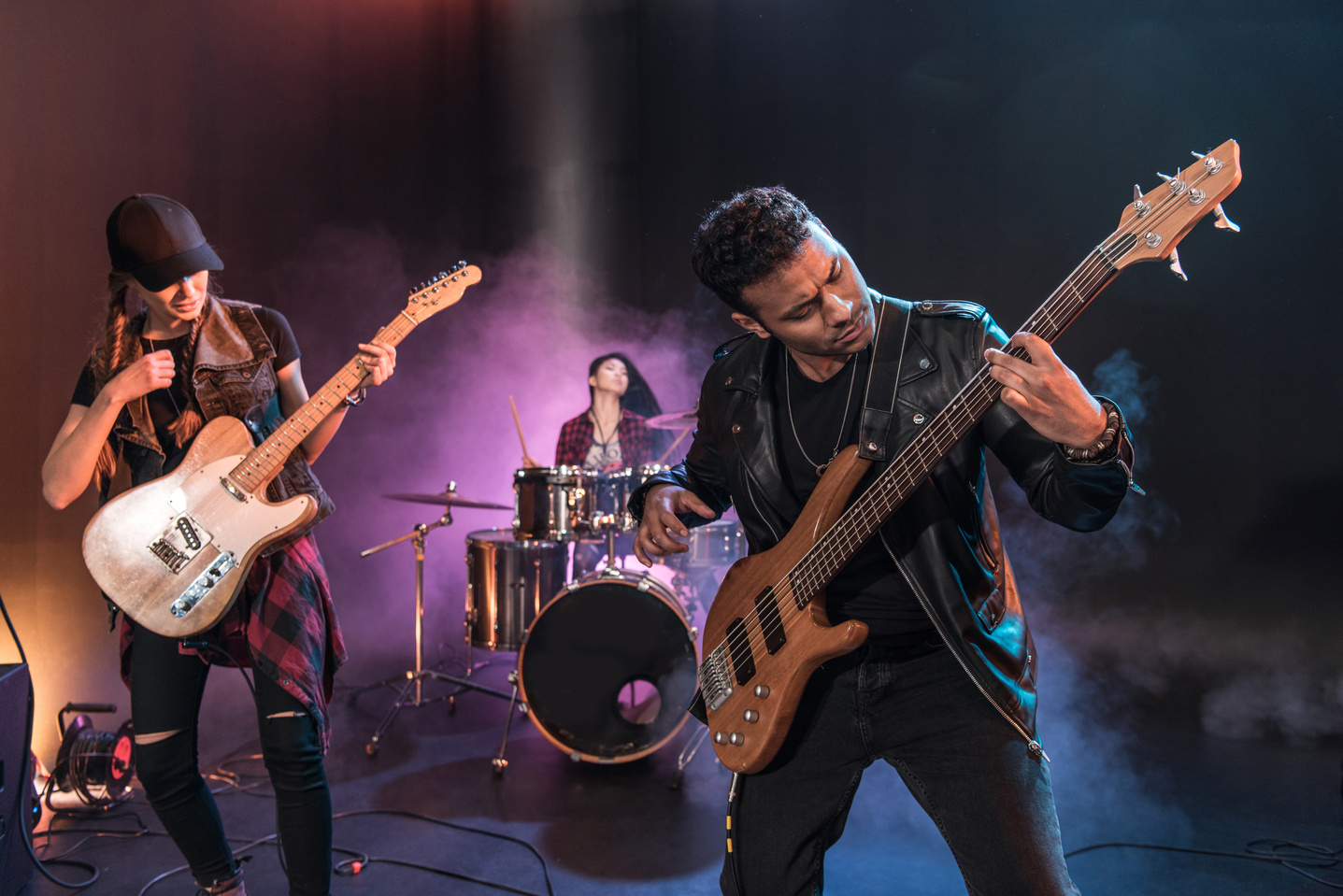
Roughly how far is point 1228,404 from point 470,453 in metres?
4.92

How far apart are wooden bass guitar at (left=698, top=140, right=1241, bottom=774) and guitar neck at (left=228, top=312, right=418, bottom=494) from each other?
1.26m

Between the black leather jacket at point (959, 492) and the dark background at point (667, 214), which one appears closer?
the black leather jacket at point (959, 492)

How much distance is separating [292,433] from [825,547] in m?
1.55

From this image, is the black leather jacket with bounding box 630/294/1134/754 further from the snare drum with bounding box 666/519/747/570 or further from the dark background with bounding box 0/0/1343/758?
the dark background with bounding box 0/0/1343/758

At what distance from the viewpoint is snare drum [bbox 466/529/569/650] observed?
4.46 m

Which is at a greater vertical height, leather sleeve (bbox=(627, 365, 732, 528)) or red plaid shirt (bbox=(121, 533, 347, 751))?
leather sleeve (bbox=(627, 365, 732, 528))

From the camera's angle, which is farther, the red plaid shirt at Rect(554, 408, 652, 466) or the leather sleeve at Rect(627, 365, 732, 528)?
the red plaid shirt at Rect(554, 408, 652, 466)

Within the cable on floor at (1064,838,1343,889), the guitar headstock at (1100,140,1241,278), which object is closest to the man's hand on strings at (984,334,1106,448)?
the guitar headstock at (1100,140,1241,278)

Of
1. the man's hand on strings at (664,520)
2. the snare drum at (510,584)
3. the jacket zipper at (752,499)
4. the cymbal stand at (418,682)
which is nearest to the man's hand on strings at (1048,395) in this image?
the jacket zipper at (752,499)

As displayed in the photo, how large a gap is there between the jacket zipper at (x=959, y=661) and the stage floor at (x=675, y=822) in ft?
5.29

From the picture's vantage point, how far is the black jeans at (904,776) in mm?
1522

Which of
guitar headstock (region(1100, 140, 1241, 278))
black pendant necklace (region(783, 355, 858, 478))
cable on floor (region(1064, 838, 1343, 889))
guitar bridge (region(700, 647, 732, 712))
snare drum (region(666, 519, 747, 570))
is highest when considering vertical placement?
snare drum (region(666, 519, 747, 570))

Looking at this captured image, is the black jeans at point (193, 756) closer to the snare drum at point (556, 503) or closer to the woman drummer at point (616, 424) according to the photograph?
the snare drum at point (556, 503)

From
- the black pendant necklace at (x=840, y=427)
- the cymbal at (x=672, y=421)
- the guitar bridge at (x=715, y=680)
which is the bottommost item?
the guitar bridge at (x=715, y=680)
